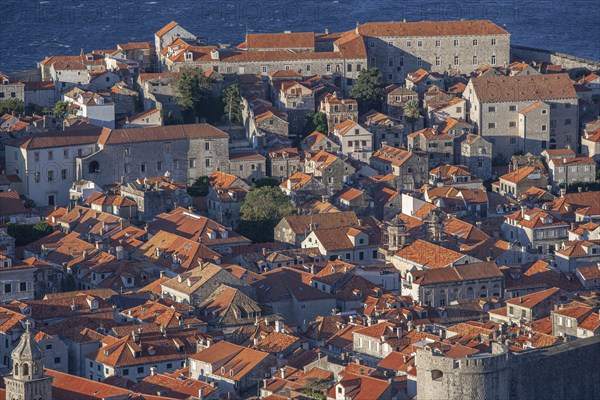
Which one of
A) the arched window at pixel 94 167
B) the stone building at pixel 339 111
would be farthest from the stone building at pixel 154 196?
the stone building at pixel 339 111

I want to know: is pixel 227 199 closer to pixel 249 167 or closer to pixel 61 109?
pixel 249 167

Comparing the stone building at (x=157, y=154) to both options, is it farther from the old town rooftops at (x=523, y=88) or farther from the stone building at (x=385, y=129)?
the old town rooftops at (x=523, y=88)

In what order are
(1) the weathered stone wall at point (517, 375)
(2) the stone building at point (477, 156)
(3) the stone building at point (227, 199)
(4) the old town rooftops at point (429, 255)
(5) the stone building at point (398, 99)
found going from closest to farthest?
(1) the weathered stone wall at point (517, 375), (4) the old town rooftops at point (429, 255), (3) the stone building at point (227, 199), (2) the stone building at point (477, 156), (5) the stone building at point (398, 99)

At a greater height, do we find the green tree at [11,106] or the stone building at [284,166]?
the green tree at [11,106]

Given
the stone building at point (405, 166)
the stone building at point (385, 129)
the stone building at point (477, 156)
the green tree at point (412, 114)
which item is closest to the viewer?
the stone building at point (405, 166)

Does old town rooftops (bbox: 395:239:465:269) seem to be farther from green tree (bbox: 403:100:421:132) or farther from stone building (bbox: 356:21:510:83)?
stone building (bbox: 356:21:510:83)

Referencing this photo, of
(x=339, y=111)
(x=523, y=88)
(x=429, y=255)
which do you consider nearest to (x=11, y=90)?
(x=339, y=111)

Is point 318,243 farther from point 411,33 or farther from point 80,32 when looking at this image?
point 80,32
